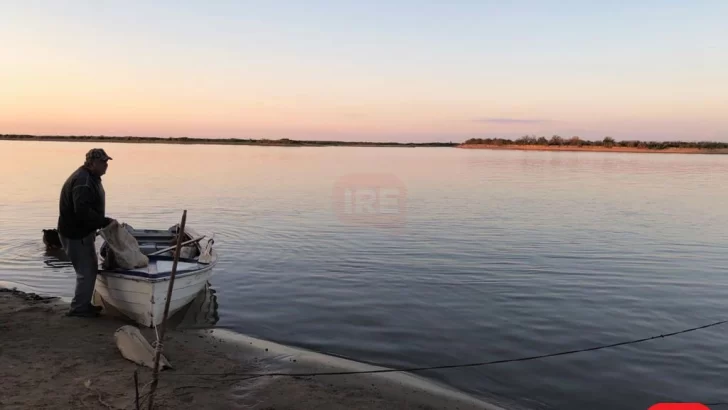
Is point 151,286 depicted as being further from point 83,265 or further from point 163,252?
point 163,252

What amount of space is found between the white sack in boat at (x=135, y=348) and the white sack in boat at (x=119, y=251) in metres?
1.89

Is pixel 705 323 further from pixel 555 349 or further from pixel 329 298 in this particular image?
pixel 329 298

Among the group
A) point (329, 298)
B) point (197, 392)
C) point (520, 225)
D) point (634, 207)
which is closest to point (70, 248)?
point (197, 392)

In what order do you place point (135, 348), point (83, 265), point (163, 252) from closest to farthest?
point (135, 348)
point (83, 265)
point (163, 252)

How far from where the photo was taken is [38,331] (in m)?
7.56

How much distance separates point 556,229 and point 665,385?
1157 centimetres

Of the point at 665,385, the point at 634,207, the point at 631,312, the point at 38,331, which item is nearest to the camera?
the point at 665,385

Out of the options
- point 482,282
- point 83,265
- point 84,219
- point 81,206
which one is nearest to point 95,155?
point 81,206

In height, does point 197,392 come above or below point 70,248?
below

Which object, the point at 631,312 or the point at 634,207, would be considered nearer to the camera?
the point at 631,312

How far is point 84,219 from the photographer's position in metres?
7.95

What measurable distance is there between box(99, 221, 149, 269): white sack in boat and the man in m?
0.17

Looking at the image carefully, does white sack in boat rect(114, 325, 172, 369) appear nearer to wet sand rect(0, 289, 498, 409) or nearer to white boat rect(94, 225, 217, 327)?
wet sand rect(0, 289, 498, 409)

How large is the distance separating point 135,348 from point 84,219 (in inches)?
96.8
